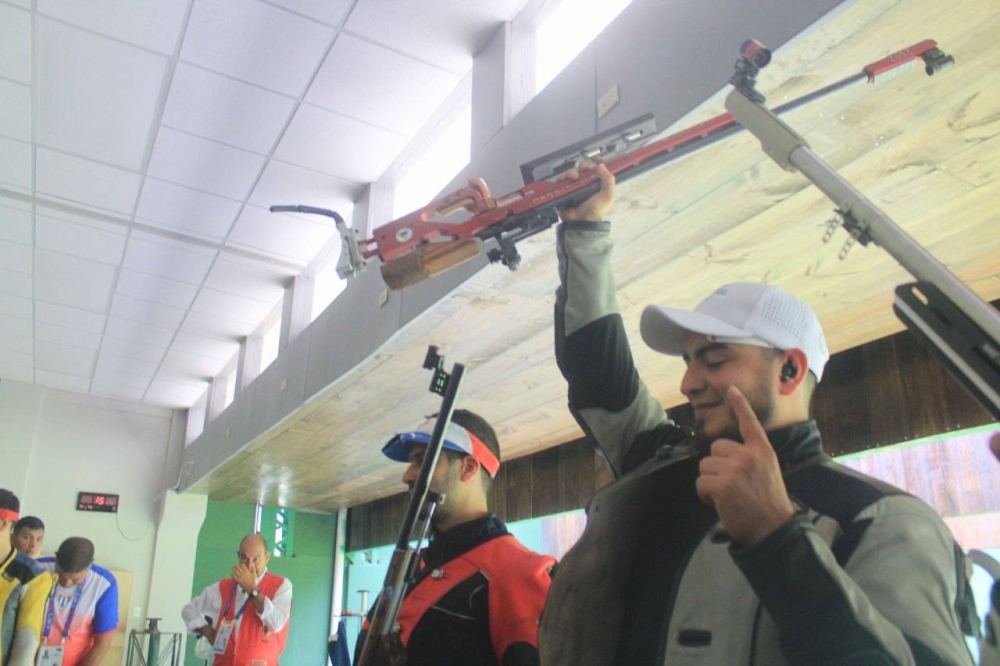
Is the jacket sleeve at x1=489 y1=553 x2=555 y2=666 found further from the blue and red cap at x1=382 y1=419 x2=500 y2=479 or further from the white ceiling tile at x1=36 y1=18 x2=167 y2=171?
the white ceiling tile at x1=36 y1=18 x2=167 y2=171

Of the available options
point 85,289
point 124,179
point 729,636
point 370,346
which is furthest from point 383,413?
point 729,636

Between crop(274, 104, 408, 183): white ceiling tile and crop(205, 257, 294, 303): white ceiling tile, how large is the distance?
1.26m

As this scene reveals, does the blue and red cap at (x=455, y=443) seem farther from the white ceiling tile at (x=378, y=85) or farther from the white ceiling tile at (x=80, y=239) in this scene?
the white ceiling tile at (x=80, y=239)

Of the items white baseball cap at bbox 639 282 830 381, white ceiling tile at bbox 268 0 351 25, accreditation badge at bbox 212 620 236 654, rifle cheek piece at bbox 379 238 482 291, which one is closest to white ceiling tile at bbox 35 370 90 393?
accreditation badge at bbox 212 620 236 654

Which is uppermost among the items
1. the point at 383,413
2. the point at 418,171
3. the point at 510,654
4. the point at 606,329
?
the point at 418,171

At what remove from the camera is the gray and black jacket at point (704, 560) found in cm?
67

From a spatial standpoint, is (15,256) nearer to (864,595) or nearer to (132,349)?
(132,349)

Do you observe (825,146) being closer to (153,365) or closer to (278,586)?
(278,586)

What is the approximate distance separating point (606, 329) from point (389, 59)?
227cm

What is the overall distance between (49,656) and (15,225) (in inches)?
92.7

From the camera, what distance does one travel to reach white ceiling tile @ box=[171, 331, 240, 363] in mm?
6066

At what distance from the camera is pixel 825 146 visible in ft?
6.33

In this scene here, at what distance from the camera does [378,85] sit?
3.27m

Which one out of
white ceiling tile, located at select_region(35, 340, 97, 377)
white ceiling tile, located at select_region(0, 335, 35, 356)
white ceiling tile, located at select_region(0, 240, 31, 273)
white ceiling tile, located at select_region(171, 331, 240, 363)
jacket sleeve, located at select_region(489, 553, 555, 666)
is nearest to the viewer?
jacket sleeve, located at select_region(489, 553, 555, 666)
